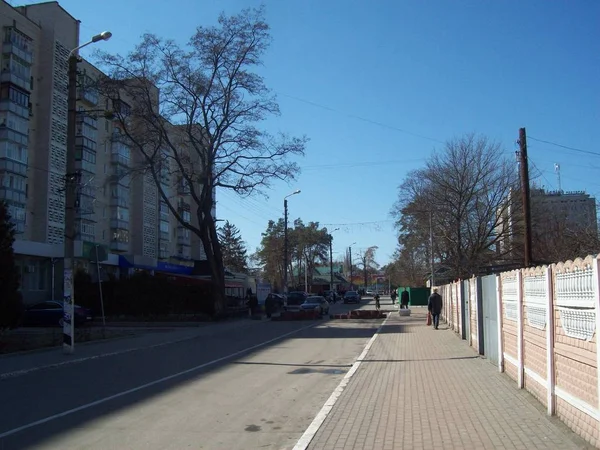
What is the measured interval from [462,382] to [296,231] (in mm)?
93374

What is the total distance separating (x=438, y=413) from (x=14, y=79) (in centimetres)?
4390

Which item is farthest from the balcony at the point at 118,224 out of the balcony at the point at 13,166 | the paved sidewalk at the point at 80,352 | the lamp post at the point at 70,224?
the lamp post at the point at 70,224

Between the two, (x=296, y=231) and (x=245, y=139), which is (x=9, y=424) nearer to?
(x=245, y=139)

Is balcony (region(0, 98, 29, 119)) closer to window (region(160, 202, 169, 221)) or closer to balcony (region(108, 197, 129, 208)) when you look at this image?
balcony (region(108, 197, 129, 208))

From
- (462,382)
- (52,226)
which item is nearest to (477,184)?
(462,382)

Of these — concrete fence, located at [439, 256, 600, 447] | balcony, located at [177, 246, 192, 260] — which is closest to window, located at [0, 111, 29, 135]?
balcony, located at [177, 246, 192, 260]

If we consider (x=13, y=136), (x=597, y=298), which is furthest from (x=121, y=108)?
(x=597, y=298)

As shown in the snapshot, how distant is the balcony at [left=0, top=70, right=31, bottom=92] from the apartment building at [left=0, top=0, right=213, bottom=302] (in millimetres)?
66

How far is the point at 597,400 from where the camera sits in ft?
19.1

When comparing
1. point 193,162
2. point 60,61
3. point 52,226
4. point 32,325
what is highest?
point 60,61

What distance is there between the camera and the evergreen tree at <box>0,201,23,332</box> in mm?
18109

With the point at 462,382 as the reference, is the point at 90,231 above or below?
above

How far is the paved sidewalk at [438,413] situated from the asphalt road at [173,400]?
626 millimetres

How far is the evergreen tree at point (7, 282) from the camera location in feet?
59.4
